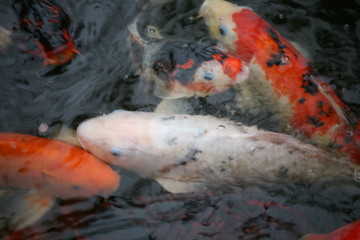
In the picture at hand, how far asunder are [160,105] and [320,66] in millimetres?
1739

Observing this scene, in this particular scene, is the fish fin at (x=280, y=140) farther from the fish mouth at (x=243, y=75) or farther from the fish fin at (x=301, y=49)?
the fish fin at (x=301, y=49)

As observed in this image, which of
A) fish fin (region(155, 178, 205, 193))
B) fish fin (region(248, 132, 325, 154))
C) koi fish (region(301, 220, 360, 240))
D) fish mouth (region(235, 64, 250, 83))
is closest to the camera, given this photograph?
koi fish (region(301, 220, 360, 240))

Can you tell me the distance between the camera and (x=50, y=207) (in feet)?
9.74

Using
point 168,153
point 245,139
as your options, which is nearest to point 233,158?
point 245,139

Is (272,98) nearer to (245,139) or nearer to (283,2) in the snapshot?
(245,139)

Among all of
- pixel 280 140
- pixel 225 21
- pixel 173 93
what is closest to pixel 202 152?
pixel 280 140

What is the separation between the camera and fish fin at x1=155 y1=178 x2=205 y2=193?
122 inches

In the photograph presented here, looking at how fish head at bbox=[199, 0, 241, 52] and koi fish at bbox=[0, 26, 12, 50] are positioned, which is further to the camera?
fish head at bbox=[199, 0, 241, 52]

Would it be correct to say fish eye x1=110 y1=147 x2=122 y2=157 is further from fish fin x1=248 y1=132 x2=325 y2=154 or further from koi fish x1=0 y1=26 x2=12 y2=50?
koi fish x1=0 y1=26 x2=12 y2=50

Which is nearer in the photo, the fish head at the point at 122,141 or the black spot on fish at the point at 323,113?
the fish head at the point at 122,141

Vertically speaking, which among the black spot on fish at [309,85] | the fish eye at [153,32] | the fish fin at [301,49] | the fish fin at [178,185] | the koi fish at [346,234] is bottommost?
the fish fin at [178,185]

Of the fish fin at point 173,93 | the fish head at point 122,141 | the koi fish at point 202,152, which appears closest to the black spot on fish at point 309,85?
the koi fish at point 202,152

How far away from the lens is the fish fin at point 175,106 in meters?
3.46

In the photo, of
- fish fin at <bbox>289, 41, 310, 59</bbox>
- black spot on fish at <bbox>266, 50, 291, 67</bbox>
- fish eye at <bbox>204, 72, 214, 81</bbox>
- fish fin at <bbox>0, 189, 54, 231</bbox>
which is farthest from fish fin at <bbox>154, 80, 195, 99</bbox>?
fish fin at <bbox>0, 189, 54, 231</bbox>
